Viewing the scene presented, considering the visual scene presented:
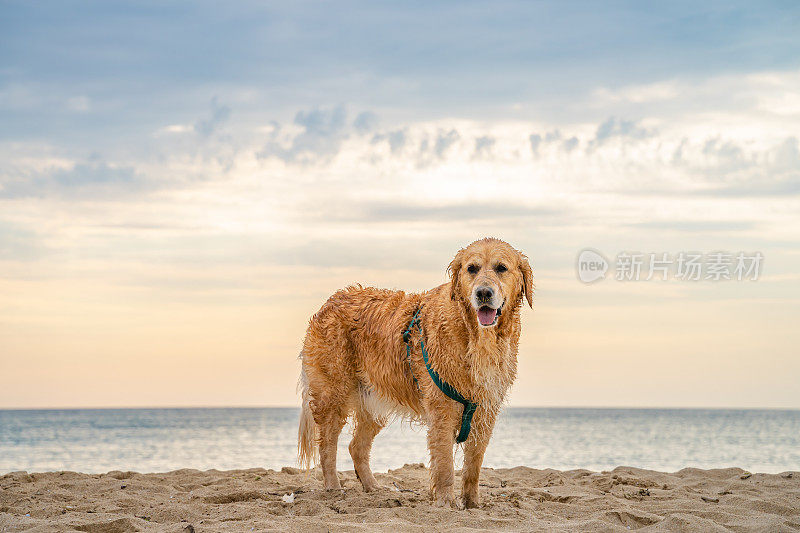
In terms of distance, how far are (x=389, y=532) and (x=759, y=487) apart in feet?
13.9

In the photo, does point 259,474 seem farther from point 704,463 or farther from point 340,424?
point 704,463

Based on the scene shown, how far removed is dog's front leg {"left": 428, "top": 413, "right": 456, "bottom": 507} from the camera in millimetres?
5418

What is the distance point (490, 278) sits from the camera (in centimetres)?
505

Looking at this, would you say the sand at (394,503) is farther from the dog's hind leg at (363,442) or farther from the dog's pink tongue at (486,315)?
the dog's pink tongue at (486,315)

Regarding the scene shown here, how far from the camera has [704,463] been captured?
13977 mm

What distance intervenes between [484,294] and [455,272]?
1.74 ft

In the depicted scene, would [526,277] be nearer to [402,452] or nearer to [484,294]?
[484,294]

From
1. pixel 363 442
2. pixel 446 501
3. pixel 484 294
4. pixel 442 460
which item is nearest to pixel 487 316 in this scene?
pixel 484 294

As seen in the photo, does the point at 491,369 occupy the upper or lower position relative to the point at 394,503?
upper

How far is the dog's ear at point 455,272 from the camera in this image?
538 centimetres

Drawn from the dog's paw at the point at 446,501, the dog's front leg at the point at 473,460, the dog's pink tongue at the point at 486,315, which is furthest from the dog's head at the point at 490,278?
the dog's paw at the point at 446,501

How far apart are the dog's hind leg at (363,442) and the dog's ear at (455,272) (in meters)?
1.84

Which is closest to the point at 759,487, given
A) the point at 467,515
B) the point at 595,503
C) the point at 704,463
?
the point at 595,503

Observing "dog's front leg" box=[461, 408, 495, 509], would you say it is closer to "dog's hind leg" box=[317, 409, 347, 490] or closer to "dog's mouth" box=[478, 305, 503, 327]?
"dog's mouth" box=[478, 305, 503, 327]
